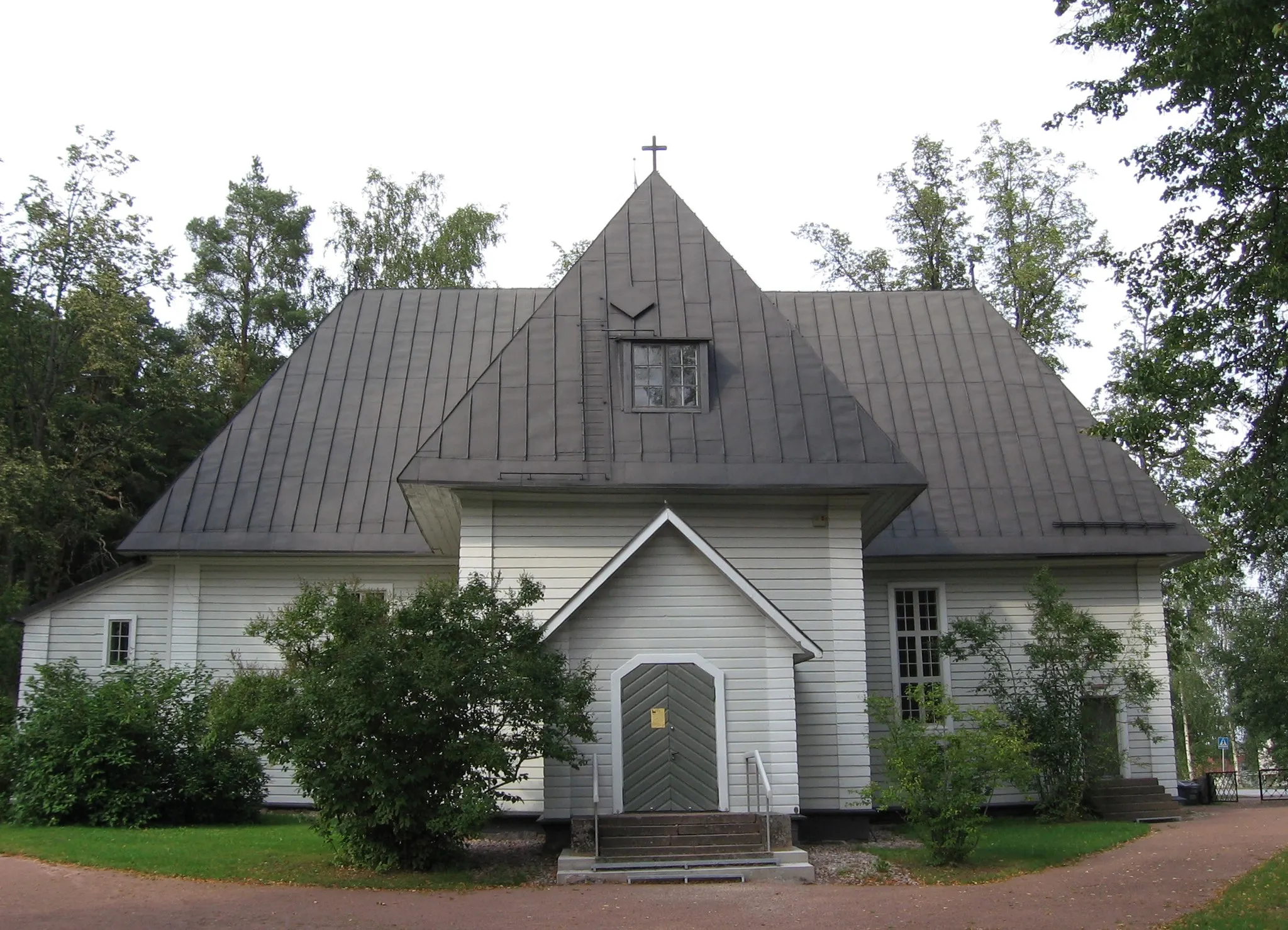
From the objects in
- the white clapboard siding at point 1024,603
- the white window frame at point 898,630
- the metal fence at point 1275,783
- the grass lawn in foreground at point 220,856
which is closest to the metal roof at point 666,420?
the white clapboard siding at point 1024,603

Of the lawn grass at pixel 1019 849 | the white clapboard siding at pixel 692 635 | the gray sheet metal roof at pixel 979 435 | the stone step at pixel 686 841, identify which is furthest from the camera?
the gray sheet metal roof at pixel 979 435

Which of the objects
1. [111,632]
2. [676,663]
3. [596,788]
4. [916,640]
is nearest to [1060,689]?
[916,640]

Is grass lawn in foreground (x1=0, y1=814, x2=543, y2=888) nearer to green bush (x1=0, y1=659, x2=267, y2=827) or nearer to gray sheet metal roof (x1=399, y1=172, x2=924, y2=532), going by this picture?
green bush (x1=0, y1=659, x2=267, y2=827)

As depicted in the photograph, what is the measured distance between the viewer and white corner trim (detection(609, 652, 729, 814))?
1588cm

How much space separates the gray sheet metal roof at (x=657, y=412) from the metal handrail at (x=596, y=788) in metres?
3.76

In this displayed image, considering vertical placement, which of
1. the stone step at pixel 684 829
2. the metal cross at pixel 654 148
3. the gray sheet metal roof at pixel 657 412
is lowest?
the stone step at pixel 684 829

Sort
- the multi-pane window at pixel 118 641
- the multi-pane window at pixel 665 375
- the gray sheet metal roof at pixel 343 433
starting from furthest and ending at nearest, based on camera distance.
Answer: the multi-pane window at pixel 118 641 < the gray sheet metal roof at pixel 343 433 < the multi-pane window at pixel 665 375

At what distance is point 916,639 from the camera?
2155 centimetres

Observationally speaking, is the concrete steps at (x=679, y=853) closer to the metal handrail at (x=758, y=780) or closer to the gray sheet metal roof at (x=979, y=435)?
the metal handrail at (x=758, y=780)

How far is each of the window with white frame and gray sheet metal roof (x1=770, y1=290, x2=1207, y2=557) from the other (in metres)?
1.08

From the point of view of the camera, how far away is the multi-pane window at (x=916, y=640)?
21297 mm

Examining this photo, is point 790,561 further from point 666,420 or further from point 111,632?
point 111,632

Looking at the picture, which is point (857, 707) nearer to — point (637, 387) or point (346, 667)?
point (637, 387)

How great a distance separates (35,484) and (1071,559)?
2057cm
